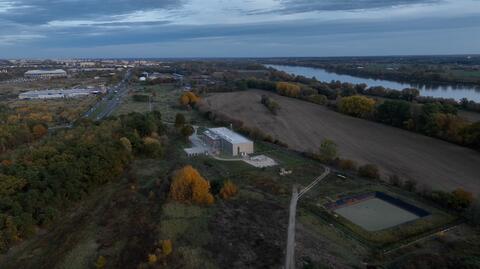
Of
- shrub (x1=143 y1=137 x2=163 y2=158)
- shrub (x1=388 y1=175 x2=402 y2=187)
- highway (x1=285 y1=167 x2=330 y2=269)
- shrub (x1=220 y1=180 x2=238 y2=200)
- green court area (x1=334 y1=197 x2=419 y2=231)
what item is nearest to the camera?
highway (x1=285 y1=167 x2=330 y2=269)

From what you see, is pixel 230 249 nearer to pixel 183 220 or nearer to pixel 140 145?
pixel 183 220

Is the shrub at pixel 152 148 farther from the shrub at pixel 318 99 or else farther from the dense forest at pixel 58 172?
the shrub at pixel 318 99

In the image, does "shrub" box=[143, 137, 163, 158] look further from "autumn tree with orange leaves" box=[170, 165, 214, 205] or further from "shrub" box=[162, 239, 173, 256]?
"shrub" box=[162, 239, 173, 256]

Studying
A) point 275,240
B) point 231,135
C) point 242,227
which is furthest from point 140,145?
point 275,240

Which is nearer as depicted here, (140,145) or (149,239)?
(149,239)

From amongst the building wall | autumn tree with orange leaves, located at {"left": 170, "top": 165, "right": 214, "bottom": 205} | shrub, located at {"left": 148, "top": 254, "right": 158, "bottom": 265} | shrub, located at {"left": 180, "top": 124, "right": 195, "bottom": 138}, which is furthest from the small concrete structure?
shrub, located at {"left": 148, "top": 254, "right": 158, "bottom": 265}

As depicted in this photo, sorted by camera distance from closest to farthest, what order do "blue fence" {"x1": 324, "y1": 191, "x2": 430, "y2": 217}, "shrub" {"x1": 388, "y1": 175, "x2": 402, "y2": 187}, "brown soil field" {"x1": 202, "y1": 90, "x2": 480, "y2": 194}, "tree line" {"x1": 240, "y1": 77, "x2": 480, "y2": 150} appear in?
"blue fence" {"x1": 324, "y1": 191, "x2": 430, "y2": 217}, "shrub" {"x1": 388, "y1": 175, "x2": 402, "y2": 187}, "brown soil field" {"x1": 202, "y1": 90, "x2": 480, "y2": 194}, "tree line" {"x1": 240, "y1": 77, "x2": 480, "y2": 150}

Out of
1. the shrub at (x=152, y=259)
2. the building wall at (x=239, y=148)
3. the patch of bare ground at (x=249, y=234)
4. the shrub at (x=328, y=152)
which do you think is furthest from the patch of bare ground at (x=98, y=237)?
the shrub at (x=328, y=152)
